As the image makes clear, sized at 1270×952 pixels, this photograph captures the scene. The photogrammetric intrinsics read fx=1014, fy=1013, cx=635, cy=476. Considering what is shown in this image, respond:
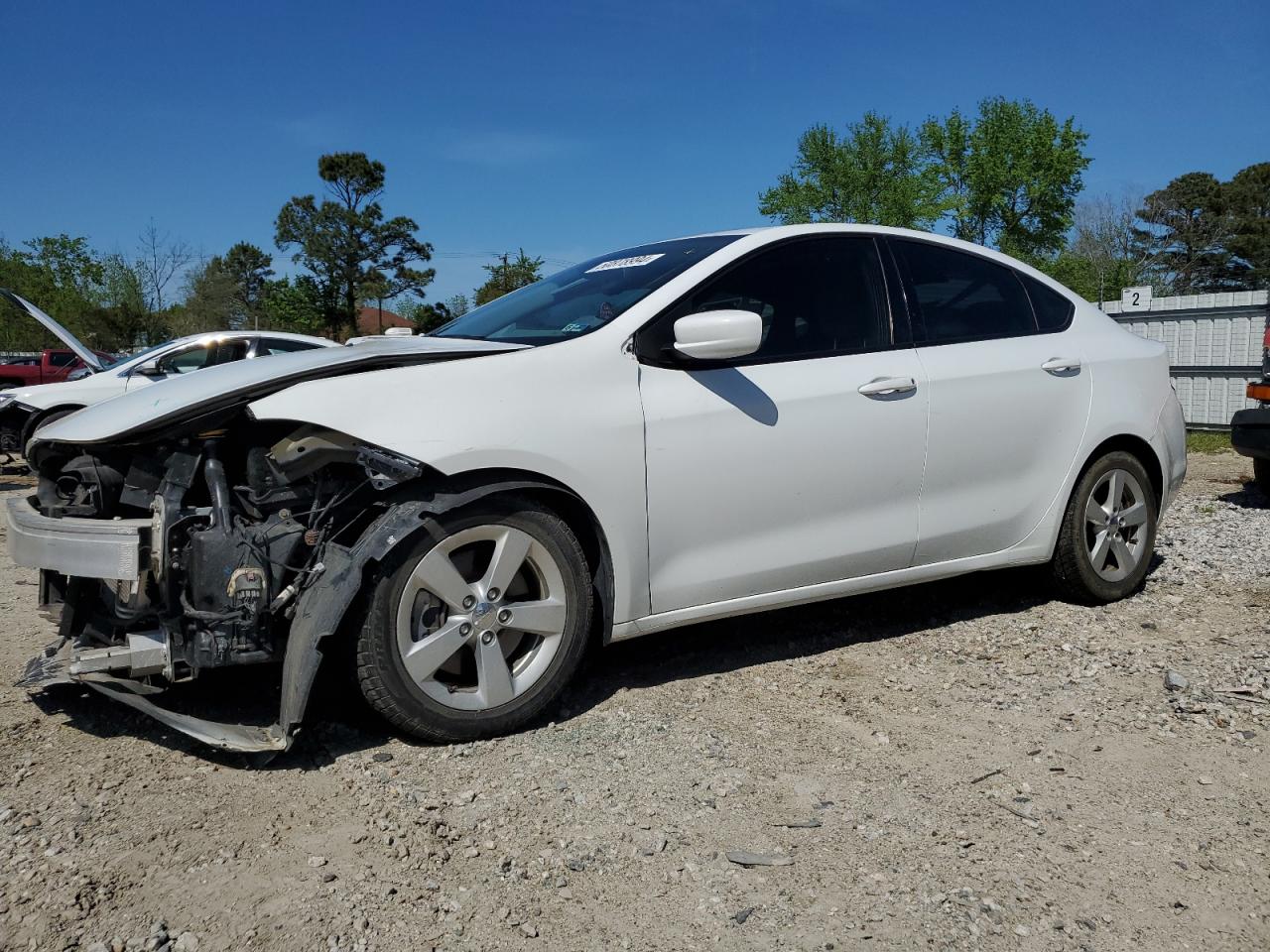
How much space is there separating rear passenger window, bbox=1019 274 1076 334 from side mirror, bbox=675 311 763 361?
1.88m

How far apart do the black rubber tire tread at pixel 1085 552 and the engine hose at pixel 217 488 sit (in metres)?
3.50

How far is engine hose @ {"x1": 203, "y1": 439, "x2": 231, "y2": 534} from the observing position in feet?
9.66

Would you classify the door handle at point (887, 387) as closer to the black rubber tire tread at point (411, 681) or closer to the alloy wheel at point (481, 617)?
the black rubber tire tread at point (411, 681)

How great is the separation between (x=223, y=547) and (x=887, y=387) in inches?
95.1

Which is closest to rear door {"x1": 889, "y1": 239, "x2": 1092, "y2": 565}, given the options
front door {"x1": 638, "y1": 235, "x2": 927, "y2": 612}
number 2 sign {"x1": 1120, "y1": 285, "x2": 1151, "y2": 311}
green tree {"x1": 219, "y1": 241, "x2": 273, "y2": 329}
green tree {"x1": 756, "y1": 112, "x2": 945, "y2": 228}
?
front door {"x1": 638, "y1": 235, "x2": 927, "y2": 612}

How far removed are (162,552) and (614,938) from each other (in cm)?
167

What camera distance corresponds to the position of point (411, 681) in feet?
9.93

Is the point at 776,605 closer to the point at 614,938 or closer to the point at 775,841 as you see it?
the point at 775,841

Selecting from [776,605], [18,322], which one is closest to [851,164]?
[18,322]

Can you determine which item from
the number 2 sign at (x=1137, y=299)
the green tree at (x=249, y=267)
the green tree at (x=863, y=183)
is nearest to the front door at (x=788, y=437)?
the number 2 sign at (x=1137, y=299)

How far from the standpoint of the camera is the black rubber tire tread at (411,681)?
9.75ft

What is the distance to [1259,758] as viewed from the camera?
3.11 m

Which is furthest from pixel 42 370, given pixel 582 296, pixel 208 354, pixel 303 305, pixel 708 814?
pixel 303 305

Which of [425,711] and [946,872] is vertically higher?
[425,711]
